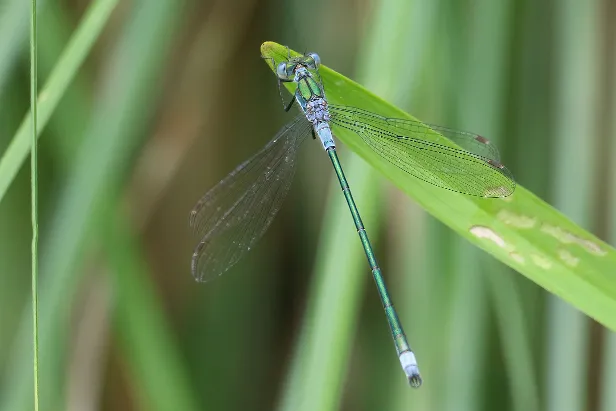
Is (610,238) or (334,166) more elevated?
(334,166)

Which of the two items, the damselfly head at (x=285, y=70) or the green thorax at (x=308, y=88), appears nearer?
the damselfly head at (x=285, y=70)

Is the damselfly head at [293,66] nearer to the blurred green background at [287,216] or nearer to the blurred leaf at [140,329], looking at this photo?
the blurred green background at [287,216]

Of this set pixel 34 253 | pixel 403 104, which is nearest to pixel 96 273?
pixel 34 253

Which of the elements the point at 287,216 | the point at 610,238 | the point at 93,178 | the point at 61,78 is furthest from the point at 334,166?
the point at 610,238

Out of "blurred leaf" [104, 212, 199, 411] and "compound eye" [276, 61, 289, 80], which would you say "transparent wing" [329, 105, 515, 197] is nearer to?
"compound eye" [276, 61, 289, 80]

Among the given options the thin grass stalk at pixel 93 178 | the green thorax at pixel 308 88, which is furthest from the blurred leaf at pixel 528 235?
the thin grass stalk at pixel 93 178

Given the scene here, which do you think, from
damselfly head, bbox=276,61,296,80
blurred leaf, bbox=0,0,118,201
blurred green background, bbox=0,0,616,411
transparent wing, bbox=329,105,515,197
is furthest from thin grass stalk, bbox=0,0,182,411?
transparent wing, bbox=329,105,515,197

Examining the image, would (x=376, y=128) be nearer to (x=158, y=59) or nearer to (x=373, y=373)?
(x=158, y=59)

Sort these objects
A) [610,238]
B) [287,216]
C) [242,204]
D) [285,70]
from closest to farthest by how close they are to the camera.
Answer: [285,70], [242,204], [610,238], [287,216]

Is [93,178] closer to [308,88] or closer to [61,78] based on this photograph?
[61,78]
